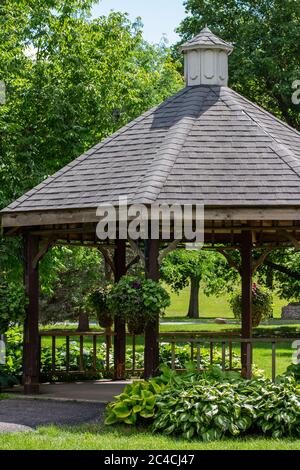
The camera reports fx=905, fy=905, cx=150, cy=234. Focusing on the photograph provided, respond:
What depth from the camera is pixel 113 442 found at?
34.0ft

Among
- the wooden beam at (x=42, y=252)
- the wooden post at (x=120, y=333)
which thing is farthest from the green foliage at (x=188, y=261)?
the wooden beam at (x=42, y=252)

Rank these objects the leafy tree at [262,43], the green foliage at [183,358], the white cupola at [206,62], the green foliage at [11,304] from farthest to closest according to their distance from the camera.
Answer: the leafy tree at [262,43], the green foliage at [183,358], the white cupola at [206,62], the green foliage at [11,304]

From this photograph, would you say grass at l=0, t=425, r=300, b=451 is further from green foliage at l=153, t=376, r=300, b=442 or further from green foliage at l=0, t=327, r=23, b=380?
green foliage at l=0, t=327, r=23, b=380

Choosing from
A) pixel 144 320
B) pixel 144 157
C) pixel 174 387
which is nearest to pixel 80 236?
pixel 144 157

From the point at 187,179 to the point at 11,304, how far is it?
11.5 ft

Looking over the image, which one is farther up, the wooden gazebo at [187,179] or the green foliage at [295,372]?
the wooden gazebo at [187,179]

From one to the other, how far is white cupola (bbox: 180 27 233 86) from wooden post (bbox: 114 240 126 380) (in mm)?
3353

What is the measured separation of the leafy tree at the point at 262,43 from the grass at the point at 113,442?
63.3ft

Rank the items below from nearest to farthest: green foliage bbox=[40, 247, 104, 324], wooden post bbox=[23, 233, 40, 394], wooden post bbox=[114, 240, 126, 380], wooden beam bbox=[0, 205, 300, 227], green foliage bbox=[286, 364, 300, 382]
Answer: green foliage bbox=[286, 364, 300, 382]
wooden beam bbox=[0, 205, 300, 227]
wooden post bbox=[23, 233, 40, 394]
wooden post bbox=[114, 240, 126, 380]
green foliage bbox=[40, 247, 104, 324]

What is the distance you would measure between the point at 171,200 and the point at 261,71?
17597 mm

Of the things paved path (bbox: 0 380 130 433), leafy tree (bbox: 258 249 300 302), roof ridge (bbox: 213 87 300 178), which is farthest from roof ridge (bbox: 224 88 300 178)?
leafy tree (bbox: 258 249 300 302)

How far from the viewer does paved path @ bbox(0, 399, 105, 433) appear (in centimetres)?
1174

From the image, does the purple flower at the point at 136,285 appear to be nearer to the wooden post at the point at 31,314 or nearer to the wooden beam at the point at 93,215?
the wooden beam at the point at 93,215

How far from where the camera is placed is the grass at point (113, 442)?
1005cm
